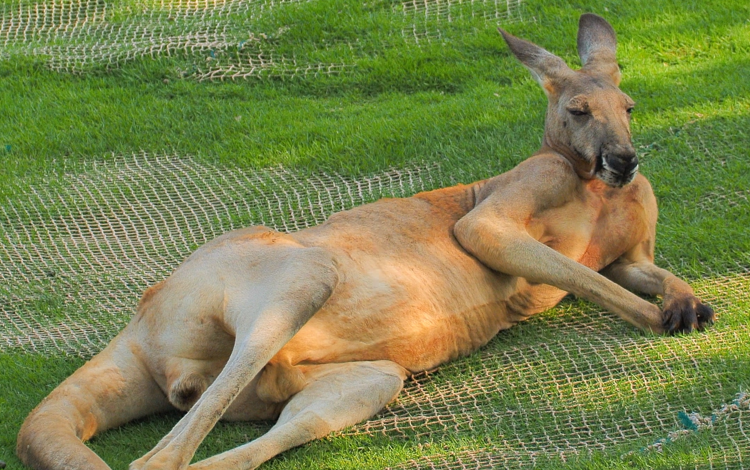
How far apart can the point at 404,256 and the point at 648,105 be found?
3573mm

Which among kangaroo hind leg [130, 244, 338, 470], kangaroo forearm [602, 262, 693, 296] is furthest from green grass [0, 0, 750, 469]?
kangaroo hind leg [130, 244, 338, 470]

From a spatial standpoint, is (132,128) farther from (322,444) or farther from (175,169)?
(322,444)

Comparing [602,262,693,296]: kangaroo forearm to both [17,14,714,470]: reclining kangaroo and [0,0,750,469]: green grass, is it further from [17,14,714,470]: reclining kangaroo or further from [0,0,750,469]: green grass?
[0,0,750,469]: green grass

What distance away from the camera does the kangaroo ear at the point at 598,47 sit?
587 centimetres

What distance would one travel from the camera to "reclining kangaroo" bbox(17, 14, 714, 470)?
4148 millimetres

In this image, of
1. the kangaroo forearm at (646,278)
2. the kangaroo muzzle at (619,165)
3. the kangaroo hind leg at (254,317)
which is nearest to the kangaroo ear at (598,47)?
the kangaroo muzzle at (619,165)

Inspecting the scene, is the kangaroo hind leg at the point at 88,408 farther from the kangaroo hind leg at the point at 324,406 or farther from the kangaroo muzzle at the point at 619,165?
the kangaroo muzzle at the point at 619,165

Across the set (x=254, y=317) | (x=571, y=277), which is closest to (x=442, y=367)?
(x=571, y=277)

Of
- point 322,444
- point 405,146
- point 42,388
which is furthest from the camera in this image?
point 405,146

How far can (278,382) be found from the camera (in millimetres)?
4383

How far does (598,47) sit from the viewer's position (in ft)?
20.0

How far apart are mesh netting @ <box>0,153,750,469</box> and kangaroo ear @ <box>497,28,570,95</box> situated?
48.7 inches

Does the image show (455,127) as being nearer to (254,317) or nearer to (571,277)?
(571,277)

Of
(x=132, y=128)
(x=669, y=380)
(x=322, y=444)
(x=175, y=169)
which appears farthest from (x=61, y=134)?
(x=669, y=380)
